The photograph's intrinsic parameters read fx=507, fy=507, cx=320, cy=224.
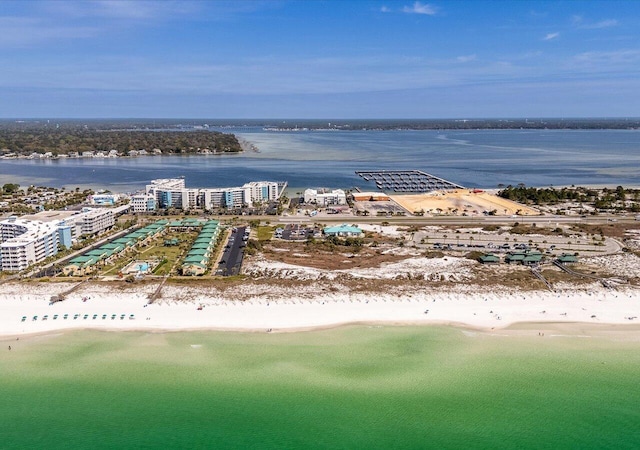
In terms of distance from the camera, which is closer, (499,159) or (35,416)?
(35,416)

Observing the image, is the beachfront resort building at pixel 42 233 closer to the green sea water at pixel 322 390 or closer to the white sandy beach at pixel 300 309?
the white sandy beach at pixel 300 309

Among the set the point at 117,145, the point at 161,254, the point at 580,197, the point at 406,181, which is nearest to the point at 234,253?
the point at 161,254

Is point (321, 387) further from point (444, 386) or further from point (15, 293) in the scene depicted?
point (15, 293)

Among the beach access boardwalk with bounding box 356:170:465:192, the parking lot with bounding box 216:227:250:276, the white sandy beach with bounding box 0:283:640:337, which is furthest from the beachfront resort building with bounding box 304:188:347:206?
the white sandy beach with bounding box 0:283:640:337

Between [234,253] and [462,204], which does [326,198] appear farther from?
[234,253]

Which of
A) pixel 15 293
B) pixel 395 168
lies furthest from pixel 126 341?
pixel 395 168

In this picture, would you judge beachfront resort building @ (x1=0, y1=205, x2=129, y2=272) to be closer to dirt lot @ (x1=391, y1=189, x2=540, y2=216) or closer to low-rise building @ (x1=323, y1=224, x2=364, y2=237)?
low-rise building @ (x1=323, y1=224, x2=364, y2=237)
